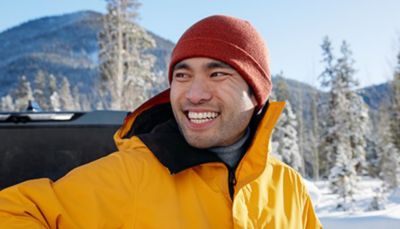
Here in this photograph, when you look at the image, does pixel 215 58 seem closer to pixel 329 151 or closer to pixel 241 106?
pixel 241 106

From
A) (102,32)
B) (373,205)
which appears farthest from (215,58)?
(102,32)

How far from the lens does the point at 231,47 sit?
2.20 meters

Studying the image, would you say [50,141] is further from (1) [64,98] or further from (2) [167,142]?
(1) [64,98]

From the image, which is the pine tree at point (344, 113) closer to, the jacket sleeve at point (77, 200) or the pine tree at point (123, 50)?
the pine tree at point (123, 50)

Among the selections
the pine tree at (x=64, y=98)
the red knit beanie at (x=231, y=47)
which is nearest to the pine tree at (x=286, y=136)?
the pine tree at (x=64, y=98)

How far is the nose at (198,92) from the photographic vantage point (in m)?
2.06

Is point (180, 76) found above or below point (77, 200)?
above

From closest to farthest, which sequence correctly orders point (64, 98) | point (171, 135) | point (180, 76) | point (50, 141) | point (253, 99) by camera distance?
point (171, 135)
point (180, 76)
point (253, 99)
point (50, 141)
point (64, 98)

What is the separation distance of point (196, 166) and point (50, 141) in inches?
71.9

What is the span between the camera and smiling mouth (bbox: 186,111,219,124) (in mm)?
2086

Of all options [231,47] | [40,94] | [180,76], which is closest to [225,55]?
[231,47]

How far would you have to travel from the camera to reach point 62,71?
581 feet

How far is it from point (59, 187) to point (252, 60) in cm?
115

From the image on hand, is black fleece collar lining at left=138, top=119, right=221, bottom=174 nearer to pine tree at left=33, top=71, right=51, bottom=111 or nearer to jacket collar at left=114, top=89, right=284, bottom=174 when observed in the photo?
jacket collar at left=114, top=89, right=284, bottom=174
